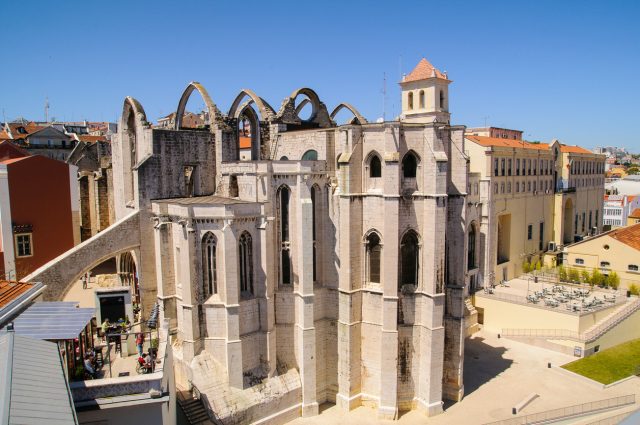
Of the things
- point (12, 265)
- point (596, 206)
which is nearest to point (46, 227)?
point (12, 265)

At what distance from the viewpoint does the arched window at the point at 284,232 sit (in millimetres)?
22953

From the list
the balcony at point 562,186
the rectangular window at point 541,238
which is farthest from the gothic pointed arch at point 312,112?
the balcony at point 562,186

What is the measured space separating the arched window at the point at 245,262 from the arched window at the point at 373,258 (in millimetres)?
5643

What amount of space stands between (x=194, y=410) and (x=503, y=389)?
16.0 meters

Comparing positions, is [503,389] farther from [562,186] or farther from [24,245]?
[562,186]

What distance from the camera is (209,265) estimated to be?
21312 millimetres

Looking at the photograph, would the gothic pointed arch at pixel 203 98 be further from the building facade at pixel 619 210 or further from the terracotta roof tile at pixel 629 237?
the building facade at pixel 619 210

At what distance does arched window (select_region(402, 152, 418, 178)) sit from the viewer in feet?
74.3

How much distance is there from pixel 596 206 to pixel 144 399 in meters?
64.8

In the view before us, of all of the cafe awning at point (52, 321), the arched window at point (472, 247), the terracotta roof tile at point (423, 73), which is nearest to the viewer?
the cafe awning at point (52, 321)

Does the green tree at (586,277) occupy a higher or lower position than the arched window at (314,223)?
lower

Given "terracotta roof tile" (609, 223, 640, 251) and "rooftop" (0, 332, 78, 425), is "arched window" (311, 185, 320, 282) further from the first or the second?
"terracotta roof tile" (609, 223, 640, 251)

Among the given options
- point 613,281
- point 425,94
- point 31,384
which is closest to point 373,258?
point 31,384

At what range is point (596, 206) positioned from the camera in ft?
208
